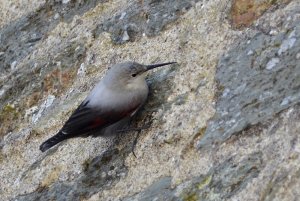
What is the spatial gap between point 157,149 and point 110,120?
661 mm

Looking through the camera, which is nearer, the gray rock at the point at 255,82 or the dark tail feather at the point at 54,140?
the gray rock at the point at 255,82

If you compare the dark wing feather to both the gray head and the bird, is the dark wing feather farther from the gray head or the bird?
the gray head

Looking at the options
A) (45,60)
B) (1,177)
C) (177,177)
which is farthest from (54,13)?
(177,177)

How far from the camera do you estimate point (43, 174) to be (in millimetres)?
3572

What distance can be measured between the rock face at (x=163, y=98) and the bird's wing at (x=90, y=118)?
8 cm

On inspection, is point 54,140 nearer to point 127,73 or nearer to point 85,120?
point 85,120

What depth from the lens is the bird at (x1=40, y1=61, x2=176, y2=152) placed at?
3596mm

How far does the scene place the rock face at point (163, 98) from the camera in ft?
9.18

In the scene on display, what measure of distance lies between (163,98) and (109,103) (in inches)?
17.8

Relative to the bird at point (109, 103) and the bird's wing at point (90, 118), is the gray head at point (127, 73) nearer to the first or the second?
the bird at point (109, 103)

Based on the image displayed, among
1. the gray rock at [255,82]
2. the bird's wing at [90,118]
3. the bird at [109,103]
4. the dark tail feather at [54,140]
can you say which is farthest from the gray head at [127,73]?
the gray rock at [255,82]

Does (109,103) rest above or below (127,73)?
below

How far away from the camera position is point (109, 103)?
3.83 m

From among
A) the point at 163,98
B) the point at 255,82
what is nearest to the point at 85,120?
the point at 163,98
